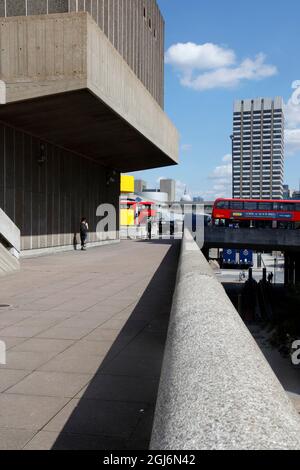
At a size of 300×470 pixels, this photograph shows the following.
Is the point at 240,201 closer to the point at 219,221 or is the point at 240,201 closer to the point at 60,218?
the point at 219,221

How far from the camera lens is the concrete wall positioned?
17531 millimetres

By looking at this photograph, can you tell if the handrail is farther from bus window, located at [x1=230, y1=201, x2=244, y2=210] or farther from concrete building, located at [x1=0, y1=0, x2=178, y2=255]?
bus window, located at [x1=230, y1=201, x2=244, y2=210]

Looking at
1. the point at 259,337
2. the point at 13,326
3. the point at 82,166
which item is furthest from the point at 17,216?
the point at 259,337

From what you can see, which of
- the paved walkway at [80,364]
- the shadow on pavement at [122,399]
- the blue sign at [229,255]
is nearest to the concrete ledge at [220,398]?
the shadow on pavement at [122,399]

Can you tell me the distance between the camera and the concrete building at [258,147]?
150125 millimetres

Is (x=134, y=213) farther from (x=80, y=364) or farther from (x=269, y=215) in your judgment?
(x=80, y=364)

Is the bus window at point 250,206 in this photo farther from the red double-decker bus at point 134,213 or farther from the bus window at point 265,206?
the red double-decker bus at point 134,213

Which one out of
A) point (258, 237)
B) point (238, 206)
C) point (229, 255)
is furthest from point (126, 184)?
point (258, 237)

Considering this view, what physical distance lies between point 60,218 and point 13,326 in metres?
16.1

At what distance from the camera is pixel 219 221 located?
4375 centimetres

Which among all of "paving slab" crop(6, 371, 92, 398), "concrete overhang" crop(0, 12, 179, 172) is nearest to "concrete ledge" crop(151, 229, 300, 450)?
"paving slab" crop(6, 371, 92, 398)

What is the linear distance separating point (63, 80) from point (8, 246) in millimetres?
5110

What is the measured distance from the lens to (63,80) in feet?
47.2

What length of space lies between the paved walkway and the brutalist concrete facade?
33.8 ft
